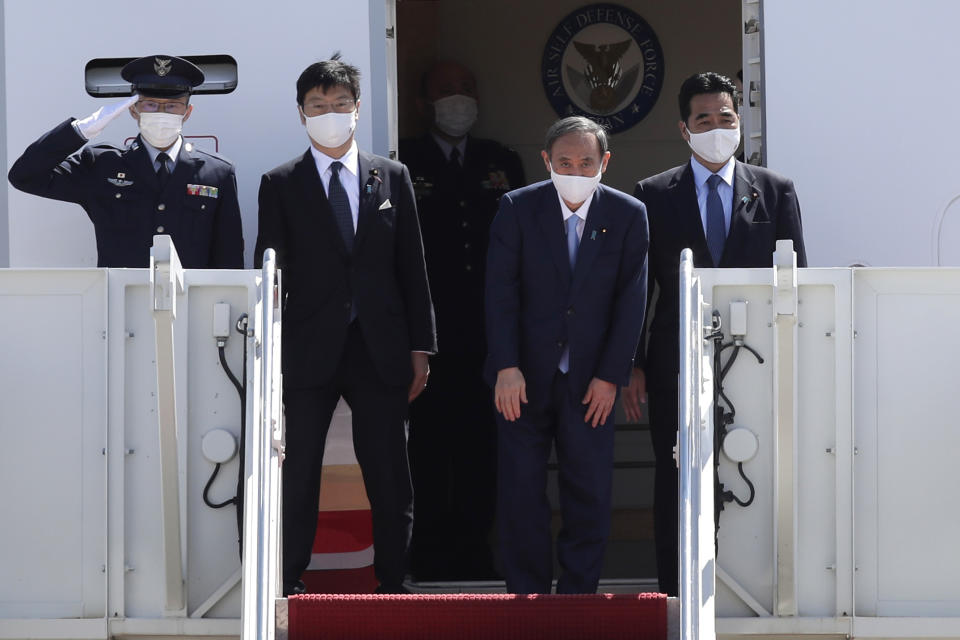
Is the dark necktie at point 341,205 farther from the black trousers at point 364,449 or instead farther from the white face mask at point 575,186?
the white face mask at point 575,186

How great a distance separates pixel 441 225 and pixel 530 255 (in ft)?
6.09

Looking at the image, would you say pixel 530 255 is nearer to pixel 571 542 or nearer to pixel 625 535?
pixel 571 542

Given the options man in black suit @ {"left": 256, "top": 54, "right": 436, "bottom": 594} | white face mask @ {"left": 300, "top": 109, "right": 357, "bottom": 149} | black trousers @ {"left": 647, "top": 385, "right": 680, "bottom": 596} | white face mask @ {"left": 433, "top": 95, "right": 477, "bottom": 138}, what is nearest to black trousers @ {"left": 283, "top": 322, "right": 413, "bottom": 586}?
man in black suit @ {"left": 256, "top": 54, "right": 436, "bottom": 594}

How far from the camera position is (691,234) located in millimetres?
4621

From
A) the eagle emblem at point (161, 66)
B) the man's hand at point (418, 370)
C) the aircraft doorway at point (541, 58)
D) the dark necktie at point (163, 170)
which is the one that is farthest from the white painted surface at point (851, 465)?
the aircraft doorway at point (541, 58)

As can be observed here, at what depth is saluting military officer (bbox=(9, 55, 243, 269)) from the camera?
486 centimetres

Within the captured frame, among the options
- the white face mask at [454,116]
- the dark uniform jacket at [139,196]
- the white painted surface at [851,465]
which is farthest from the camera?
the white face mask at [454,116]

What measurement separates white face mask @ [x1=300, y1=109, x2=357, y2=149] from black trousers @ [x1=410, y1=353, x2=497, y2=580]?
1598 millimetres

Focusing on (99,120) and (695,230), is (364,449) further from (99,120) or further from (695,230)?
(99,120)

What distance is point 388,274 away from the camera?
459 centimetres

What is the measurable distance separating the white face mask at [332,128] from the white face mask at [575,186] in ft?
2.29

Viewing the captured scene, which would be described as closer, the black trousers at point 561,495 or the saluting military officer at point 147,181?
the black trousers at point 561,495

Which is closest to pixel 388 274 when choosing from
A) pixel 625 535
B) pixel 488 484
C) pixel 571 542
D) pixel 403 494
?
pixel 403 494

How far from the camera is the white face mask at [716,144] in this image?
4699 millimetres
